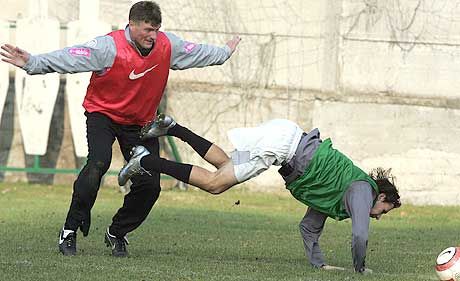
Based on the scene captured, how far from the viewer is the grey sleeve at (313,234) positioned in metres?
9.52

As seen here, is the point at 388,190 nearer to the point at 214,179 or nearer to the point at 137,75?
the point at 214,179

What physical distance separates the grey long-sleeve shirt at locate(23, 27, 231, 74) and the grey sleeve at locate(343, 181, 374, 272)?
5.96 feet

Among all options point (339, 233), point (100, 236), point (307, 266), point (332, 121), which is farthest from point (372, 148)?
point (307, 266)

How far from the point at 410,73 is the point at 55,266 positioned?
8975 mm

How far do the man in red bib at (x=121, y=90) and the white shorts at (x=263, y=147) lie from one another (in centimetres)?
86

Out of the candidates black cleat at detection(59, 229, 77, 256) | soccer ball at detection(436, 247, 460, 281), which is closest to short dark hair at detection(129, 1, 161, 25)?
black cleat at detection(59, 229, 77, 256)

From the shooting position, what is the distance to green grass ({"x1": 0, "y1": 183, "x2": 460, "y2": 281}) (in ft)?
28.7

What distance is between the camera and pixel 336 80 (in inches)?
658

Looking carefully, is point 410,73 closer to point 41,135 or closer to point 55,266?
point 41,135

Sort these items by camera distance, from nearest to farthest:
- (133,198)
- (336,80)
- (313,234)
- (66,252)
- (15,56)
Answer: (15,56) → (66,252) → (313,234) → (133,198) → (336,80)

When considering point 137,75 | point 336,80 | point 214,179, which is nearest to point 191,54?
point 137,75

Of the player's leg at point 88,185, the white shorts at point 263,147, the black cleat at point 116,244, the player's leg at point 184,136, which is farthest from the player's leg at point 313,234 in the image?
the player's leg at point 88,185

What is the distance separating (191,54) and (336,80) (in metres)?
7.04

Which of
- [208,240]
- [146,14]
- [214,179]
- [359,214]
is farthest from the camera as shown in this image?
[208,240]
